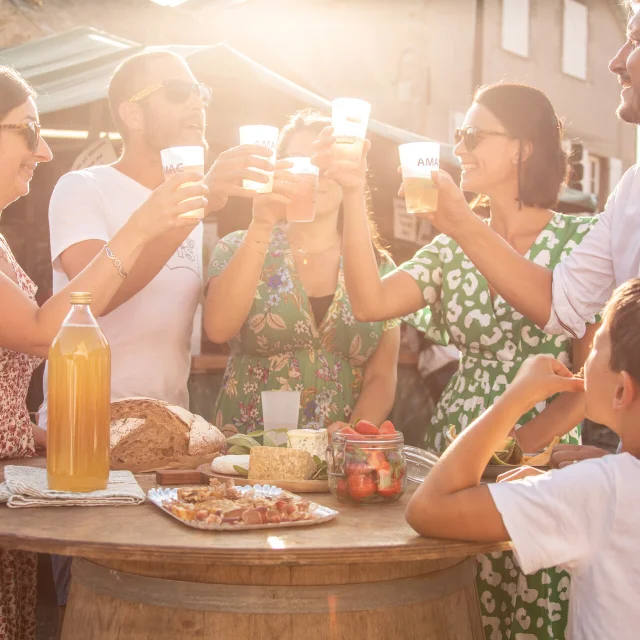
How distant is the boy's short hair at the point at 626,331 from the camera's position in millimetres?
1758

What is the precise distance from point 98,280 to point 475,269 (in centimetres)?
149

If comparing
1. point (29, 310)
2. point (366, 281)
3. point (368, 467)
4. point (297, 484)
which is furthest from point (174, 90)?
point (368, 467)

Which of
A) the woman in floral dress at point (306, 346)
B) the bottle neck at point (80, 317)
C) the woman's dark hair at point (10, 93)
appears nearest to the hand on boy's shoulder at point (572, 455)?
the bottle neck at point (80, 317)

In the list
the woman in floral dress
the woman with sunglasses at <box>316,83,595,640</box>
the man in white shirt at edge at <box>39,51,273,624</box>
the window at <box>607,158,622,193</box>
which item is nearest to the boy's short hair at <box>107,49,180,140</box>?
the man in white shirt at edge at <box>39,51,273,624</box>

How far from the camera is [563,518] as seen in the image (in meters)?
1.66

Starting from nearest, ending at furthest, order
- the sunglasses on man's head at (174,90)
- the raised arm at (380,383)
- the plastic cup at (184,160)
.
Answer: the plastic cup at (184,160) < the sunglasses on man's head at (174,90) < the raised arm at (380,383)

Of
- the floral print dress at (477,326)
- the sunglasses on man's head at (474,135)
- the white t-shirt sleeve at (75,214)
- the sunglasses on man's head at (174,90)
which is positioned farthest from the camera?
the sunglasses on man's head at (174,90)

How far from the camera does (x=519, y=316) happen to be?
3154mm

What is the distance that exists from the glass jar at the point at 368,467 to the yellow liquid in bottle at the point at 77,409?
580mm

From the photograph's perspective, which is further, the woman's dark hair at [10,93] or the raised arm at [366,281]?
the raised arm at [366,281]

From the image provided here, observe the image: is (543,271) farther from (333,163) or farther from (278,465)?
(278,465)

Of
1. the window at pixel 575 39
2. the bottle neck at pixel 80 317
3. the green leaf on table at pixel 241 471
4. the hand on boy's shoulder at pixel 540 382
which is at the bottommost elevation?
the green leaf on table at pixel 241 471

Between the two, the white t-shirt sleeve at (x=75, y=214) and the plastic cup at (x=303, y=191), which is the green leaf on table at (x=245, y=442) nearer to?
the plastic cup at (x=303, y=191)

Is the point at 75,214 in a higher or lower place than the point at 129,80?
lower
